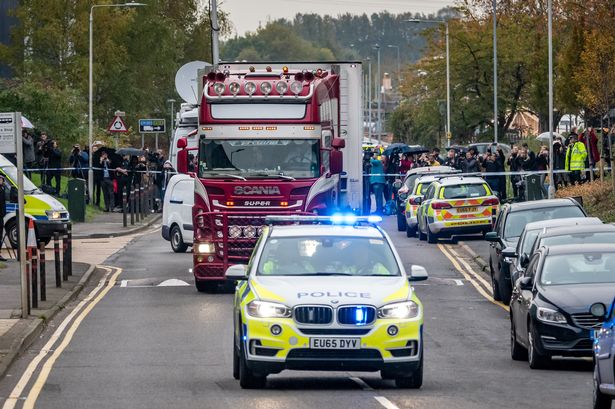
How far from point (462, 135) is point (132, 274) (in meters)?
59.1

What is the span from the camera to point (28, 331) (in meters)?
21.0

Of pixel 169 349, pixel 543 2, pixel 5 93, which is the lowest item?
pixel 169 349

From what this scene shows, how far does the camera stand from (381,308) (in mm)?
15188

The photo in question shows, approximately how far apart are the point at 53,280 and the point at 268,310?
15.5 m

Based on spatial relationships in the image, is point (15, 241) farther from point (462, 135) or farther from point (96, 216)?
point (462, 135)

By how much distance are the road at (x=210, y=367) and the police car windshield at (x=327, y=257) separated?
110cm

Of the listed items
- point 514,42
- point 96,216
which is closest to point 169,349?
point 96,216

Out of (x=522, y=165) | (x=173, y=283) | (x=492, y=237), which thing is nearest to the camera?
(x=492, y=237)

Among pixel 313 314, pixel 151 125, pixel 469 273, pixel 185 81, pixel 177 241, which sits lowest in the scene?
pixel 469 273

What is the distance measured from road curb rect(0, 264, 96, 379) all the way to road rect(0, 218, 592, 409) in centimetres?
13

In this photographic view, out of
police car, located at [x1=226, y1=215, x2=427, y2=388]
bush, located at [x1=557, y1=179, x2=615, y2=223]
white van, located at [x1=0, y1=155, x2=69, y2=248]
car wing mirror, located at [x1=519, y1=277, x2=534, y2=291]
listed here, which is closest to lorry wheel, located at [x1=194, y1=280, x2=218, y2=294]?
white van, located at [x1=0, y1=155, x2=69, y2=248]

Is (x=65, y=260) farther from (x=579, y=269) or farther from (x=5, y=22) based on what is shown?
(x=5, y=22)

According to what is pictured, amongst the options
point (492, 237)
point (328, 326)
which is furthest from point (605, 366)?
point (492, 237)

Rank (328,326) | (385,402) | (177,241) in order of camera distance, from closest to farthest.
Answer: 1. (385,402)
2. (328,326)
3. (177,241)
